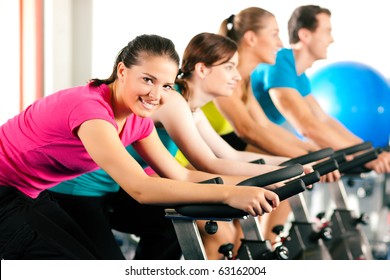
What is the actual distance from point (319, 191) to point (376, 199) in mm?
425

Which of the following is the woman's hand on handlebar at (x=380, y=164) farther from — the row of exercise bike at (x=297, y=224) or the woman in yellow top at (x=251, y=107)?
the woman in yellow top at (x=251, y=107)

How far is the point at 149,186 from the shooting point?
63.0 inches

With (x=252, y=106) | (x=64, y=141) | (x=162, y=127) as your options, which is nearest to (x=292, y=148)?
(x=252, y=106)

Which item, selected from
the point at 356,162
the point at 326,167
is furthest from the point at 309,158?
the point at 356,162

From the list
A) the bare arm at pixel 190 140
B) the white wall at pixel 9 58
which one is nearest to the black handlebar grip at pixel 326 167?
the bare arm at pixel 190 140

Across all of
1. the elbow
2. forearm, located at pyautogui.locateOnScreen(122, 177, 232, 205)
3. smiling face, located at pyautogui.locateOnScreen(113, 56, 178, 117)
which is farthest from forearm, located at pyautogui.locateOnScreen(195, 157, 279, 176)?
the elbow

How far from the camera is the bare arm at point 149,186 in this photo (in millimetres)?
1481

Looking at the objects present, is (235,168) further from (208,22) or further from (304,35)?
(304,35)

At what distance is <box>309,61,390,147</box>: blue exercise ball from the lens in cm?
364

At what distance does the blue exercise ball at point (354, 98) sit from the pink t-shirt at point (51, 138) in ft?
6.18

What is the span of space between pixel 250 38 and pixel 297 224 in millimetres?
913
